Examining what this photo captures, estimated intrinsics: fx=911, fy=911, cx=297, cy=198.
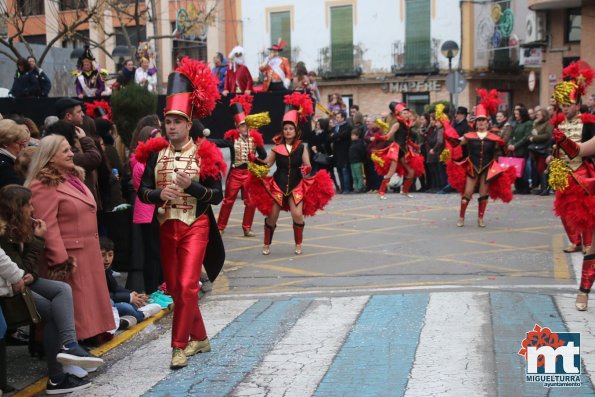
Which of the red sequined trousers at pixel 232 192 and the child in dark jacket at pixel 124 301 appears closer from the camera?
the child in dark jacket at pixel 124 301

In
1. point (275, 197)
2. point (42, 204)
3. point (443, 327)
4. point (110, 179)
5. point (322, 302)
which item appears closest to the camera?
point (42, 204)

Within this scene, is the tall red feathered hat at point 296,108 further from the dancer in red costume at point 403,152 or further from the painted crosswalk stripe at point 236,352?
the dancer in red costume at point 403,152

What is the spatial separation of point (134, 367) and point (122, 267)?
8.71 ft

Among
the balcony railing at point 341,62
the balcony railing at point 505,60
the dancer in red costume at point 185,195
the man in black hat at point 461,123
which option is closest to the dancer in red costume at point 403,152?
the man in black hat at point 461,123

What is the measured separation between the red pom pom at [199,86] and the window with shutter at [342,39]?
34423mm

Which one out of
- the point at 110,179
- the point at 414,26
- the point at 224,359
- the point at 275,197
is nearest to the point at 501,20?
the point at 414,26

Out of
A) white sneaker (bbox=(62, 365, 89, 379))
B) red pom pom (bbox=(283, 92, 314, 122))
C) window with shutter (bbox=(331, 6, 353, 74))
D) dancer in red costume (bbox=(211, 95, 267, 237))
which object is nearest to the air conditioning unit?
window with shutter (bbox=(331, 6, 353, 74))

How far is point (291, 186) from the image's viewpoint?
12.7m

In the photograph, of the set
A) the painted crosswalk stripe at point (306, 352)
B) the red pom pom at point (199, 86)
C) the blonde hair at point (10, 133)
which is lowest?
the painted crosswalk stripe at point (306, 352)

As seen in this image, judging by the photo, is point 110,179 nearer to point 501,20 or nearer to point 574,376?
point 574,376

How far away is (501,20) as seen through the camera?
39.6m

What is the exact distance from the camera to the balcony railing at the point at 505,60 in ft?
132

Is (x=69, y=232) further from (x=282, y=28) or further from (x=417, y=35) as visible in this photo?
(x=282, y=28)

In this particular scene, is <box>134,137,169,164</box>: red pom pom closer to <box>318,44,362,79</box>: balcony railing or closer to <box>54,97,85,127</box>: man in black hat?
<box>54,97,85,127</box>: man in black hat
